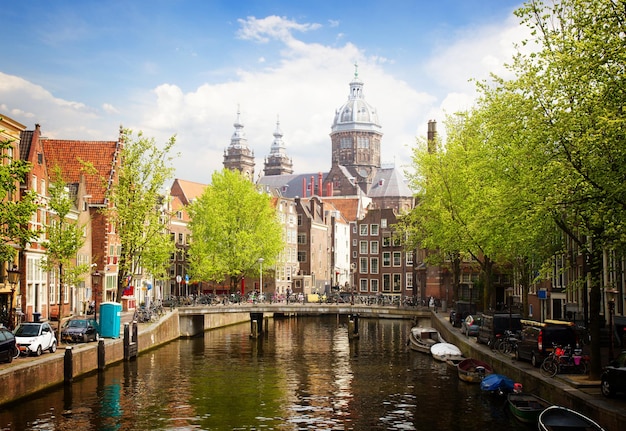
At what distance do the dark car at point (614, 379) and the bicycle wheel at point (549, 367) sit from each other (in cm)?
430

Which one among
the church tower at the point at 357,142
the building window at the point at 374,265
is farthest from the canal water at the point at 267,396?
the church tower at the point at 357,142

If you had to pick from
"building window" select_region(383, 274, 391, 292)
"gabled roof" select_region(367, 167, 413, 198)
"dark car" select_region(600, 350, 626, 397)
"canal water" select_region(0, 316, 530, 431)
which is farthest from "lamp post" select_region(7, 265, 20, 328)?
"gabled roof" select_region(367, 167, 413, 198)

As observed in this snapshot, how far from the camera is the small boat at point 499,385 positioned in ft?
107

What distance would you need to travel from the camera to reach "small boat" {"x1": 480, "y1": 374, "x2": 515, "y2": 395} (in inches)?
1287

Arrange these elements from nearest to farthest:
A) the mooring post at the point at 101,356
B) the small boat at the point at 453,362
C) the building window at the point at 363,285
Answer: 1. the mooring post at the point at 101,356
2. the small boat at the point at 453,362
3. the building window at the point at 363,285

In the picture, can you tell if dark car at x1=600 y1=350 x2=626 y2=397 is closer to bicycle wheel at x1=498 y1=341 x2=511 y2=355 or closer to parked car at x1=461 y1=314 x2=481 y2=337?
bicycle wheel at x1=498 y1=341 x2=511 y2=355

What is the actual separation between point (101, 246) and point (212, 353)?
20.0 meters

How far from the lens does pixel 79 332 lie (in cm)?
4300

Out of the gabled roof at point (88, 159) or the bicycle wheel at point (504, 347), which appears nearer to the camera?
the bicycle wheel at point (504, 347)

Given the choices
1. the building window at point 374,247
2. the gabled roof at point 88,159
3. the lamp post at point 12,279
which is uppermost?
the gabled roof at point 88,159

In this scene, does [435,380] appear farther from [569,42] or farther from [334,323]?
[334,323]

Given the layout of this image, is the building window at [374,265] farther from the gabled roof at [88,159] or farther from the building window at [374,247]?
the gabled roof at [88,159]

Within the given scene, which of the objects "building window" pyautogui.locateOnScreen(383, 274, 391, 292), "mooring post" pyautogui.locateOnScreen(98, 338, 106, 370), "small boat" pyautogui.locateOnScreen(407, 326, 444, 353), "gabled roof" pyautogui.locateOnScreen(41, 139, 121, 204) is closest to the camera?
"mooring post" pyautogui.locateOnScreen(98, 338, 106, 370)

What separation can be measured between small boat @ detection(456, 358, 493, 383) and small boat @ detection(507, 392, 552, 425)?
7.65 meters
